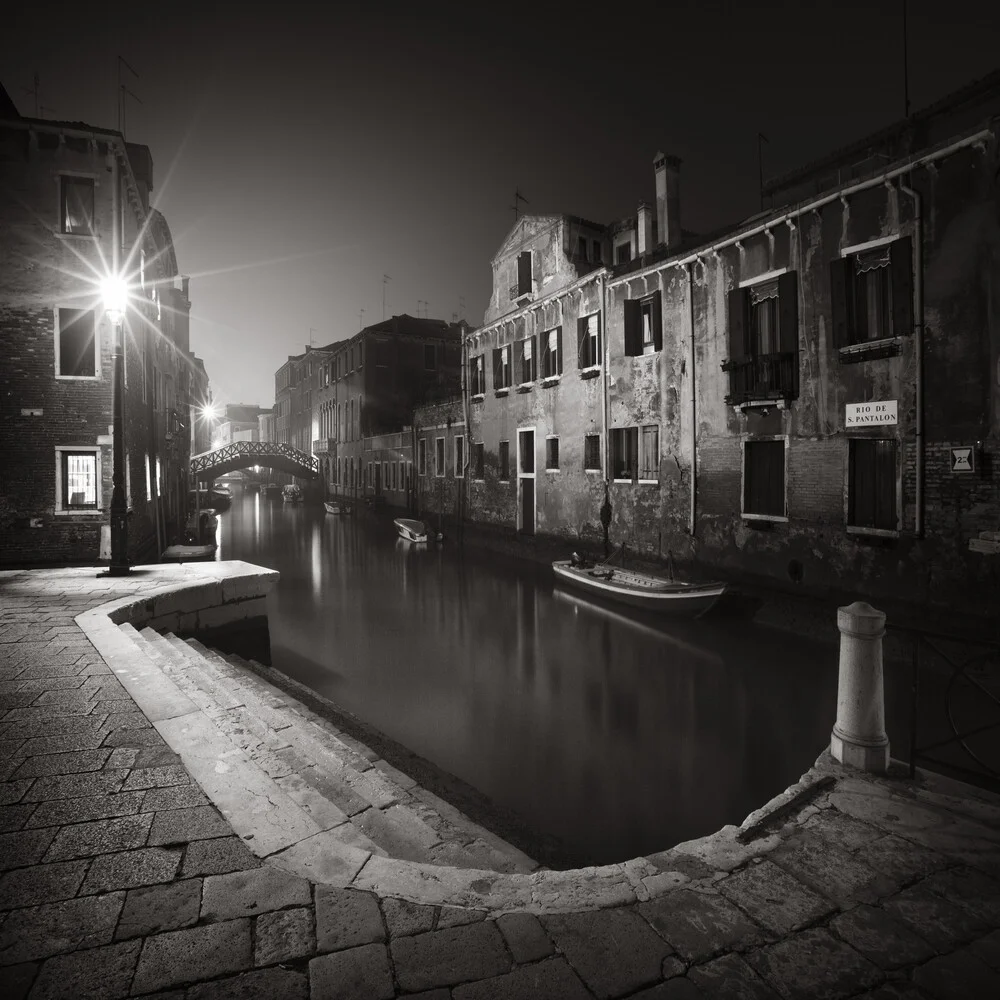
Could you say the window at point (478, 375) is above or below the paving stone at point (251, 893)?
above

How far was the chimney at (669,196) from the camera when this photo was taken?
629 inches

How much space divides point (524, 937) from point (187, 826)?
192 cm

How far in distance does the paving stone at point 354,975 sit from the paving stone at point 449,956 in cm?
5

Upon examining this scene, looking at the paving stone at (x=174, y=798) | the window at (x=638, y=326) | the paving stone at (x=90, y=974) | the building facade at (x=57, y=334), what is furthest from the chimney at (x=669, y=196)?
the paving stone at (x=90, y=974)

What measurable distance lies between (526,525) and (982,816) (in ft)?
59.0

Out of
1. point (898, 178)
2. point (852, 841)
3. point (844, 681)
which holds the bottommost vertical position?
point (852, 841)

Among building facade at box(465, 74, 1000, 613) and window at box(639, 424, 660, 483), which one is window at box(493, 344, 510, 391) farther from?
window at box(639, 424, 660, 483)

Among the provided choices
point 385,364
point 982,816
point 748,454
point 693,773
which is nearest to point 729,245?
point 748,454

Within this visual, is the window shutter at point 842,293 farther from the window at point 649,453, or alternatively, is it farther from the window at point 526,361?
the window at point 526,361

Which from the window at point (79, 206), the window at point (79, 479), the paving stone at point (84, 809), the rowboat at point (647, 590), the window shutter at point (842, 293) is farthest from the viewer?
the window at point (79, 479)

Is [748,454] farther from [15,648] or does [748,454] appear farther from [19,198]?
[19,198]

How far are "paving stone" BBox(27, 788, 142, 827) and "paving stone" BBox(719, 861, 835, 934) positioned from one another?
3158 mm

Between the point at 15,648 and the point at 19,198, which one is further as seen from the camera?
the point at 19,198

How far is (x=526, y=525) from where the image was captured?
69.7ft
